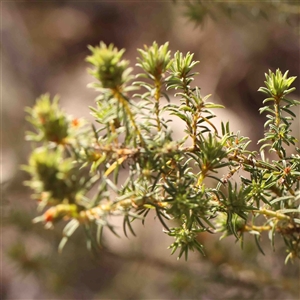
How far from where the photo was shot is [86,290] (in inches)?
82.2

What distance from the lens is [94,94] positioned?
2508 millimetres

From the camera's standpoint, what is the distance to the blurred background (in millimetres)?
1052

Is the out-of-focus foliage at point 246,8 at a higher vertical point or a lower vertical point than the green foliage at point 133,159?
higher

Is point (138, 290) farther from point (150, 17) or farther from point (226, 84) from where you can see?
point (150, 17)

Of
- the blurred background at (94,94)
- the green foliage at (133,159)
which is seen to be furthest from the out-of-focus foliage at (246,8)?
the green foliage at (133,159)

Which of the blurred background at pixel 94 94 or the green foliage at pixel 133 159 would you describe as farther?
the blurred background at pixel 94 94

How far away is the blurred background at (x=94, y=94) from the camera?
1052 mm

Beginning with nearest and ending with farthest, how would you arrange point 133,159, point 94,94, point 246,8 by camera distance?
1. point 133,159
2. point 246,8
3. point 94,94

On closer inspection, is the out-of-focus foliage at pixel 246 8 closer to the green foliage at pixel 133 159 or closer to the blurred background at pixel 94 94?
the blurred background at pixel 94 94

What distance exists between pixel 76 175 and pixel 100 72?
100mm

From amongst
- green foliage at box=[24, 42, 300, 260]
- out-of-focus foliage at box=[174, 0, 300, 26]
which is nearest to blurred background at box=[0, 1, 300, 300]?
out-of-focus foliage at box=[174, 0, 300, 26]

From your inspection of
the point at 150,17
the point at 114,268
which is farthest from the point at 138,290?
the point at 150,17

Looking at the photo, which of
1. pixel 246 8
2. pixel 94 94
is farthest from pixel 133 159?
pixel 94 94

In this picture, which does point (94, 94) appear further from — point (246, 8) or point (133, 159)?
point (133, 159)
